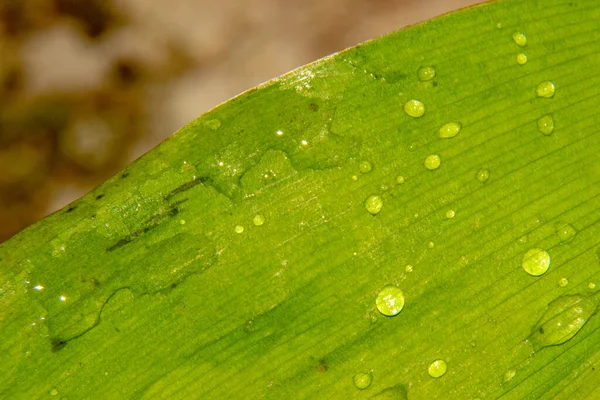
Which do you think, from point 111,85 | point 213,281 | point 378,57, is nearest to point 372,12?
point 378,57

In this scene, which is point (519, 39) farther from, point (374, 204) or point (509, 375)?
point (509, 375)

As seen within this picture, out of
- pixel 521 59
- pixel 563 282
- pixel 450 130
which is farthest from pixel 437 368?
pixel 521 59

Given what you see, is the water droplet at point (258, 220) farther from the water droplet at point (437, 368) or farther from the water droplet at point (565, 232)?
the water droplet at point (565, 232)

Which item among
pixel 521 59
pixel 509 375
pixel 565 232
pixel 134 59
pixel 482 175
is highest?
pixel 134 59

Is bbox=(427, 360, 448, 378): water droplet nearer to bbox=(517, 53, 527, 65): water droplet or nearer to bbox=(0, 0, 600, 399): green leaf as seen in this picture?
bbox=(0, 0, 600, 399): green leaf

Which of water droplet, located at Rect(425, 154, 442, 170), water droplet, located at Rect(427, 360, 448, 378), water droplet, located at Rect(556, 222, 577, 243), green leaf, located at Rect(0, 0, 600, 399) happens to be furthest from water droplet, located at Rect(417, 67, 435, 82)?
water droplet, located at Rect(427, 360, 448, 378)

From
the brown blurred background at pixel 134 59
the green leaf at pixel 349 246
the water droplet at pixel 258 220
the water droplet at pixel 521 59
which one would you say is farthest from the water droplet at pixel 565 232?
the brown blurred background at pixel 134 59

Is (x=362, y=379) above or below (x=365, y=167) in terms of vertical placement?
below
